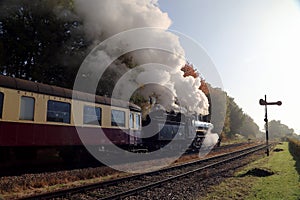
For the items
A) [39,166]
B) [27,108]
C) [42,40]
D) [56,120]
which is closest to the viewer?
[27,108]

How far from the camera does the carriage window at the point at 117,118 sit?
13.5 metres

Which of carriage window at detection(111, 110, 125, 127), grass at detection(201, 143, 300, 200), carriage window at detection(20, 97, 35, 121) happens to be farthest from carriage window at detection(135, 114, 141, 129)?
carriage window at detection(20, 97, 35, 121)

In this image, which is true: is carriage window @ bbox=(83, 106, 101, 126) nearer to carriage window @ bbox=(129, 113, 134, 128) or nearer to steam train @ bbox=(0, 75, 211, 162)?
steam train @ bbox=(0, 75, 211, 162)

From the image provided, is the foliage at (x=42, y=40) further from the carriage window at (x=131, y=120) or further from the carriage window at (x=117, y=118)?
the carriage window at (x=117, y=118)

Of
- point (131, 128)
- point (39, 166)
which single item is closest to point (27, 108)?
point (39, 166)

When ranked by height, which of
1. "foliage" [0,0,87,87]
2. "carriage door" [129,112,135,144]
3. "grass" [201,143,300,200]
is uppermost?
"foliage" [0,0,87,87]

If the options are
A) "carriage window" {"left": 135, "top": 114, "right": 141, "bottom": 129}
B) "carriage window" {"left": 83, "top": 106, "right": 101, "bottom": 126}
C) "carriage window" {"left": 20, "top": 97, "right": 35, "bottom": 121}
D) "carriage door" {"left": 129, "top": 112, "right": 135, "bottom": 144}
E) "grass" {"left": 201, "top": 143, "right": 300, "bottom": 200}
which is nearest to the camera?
"grass" {"left": 201, "top": 143, "right": 300, "bottom": 200}

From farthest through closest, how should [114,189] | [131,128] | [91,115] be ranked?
[131,128], [91,115], [114,189]

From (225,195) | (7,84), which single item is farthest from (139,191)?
(7,84)

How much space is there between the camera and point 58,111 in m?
10.6

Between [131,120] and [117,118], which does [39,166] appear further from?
[131,120]

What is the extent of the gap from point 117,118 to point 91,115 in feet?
6.30

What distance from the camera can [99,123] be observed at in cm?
1254

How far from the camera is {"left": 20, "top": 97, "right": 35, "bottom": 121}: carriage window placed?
922 cm
